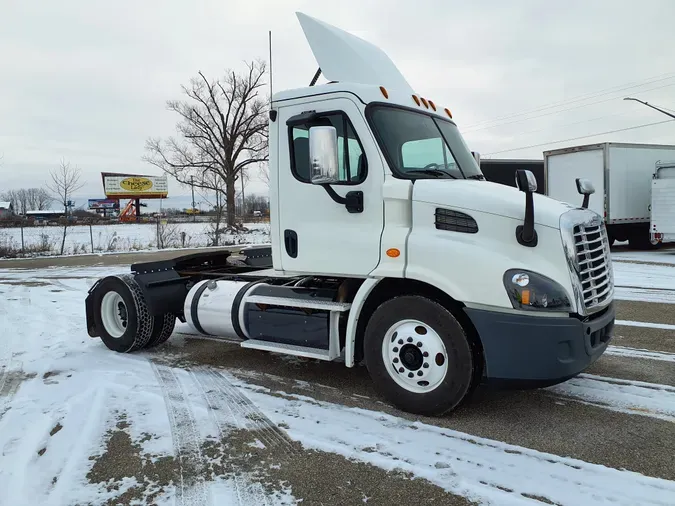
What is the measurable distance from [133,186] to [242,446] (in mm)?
82004

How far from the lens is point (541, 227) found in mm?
3838

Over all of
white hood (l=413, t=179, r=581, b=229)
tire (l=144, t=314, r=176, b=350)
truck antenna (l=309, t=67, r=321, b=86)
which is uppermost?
truck antenna (l=309, t=67, r=321, b=86)

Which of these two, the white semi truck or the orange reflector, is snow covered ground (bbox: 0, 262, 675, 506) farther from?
the orange reflector

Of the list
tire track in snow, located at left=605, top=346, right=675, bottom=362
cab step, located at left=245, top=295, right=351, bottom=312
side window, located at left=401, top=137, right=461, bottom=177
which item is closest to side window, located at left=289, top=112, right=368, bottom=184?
side window, located at left=401, top=137, right=461, bottom=177

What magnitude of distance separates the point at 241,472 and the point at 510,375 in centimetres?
207

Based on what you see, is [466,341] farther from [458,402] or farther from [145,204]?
[145,204]

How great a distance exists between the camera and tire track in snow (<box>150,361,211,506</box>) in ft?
10.4

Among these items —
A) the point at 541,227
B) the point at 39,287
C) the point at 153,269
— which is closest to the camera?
the point at 541,227

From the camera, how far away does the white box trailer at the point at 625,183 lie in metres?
16.5

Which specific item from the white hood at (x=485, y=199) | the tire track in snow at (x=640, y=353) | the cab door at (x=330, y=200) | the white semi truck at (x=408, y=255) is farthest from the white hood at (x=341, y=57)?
the tire track in snow at (x=640, y=353)

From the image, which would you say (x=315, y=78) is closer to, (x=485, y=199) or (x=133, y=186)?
(x=485, y=199)

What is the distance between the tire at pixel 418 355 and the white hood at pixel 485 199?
82cm

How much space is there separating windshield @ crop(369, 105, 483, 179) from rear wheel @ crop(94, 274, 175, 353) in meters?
3.85

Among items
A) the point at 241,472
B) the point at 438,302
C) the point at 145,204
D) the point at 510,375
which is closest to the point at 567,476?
the point at 510,375
